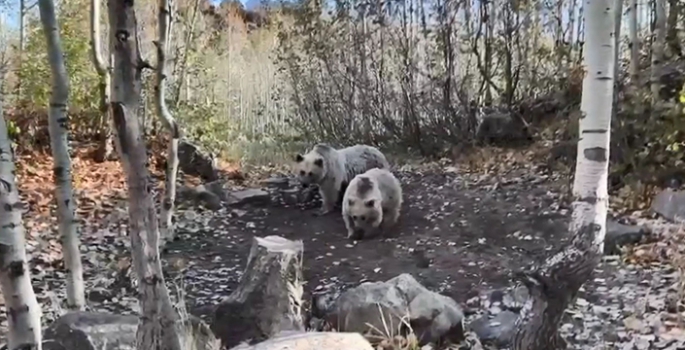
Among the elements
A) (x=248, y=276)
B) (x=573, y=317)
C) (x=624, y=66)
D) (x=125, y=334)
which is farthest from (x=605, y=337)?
(x=624, y=66)

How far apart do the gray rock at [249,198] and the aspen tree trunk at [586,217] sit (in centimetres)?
548

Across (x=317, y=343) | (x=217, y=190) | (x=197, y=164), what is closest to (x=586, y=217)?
(x=317, y=343)

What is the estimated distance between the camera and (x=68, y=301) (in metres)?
4.53

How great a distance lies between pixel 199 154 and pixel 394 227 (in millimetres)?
4015

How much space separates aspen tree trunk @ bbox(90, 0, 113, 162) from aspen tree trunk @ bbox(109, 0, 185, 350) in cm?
313

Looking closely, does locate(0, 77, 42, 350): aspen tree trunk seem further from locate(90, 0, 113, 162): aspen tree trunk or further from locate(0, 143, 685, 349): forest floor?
locate(90, 0, 113, 162): aspen tree trunk

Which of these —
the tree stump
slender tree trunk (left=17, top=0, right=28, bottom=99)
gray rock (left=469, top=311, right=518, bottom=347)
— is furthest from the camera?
slender tree trunk (left=17, top=0, right=28, bottom=99)

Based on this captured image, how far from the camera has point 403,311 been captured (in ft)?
13.7

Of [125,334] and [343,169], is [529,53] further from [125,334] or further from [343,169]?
[125,334]

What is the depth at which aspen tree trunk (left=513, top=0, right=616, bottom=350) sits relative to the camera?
3.60 meters

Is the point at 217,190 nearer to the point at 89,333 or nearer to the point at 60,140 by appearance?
the point at 60,140

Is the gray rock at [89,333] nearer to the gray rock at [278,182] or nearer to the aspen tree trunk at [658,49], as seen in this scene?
the aspen tree trunk at [658,49]

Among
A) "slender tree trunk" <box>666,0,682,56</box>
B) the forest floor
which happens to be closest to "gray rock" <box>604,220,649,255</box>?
the forest floor

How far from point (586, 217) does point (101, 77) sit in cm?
734
